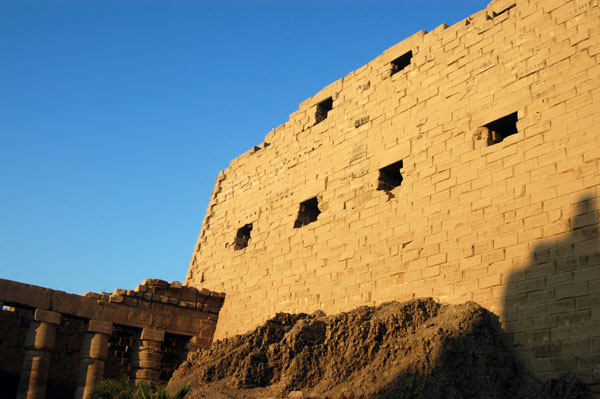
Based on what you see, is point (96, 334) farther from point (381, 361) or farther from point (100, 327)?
point (381, 361)

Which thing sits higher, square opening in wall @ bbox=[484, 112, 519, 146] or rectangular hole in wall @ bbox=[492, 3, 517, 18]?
rectangular hole in wall @ bbox=[492, 3, 517, 18]

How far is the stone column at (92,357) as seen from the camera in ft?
40.1

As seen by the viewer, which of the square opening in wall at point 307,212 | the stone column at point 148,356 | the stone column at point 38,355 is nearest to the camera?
the stone column at point 38,355

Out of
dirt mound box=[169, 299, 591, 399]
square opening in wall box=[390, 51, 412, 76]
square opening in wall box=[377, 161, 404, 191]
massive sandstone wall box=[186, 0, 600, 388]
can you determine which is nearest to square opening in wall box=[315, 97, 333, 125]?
massive sandstone wall box=[186, 0, 600, 388]

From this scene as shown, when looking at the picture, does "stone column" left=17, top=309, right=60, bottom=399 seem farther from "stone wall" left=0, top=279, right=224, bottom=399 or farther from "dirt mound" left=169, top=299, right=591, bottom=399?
"dirt mound" left=169, top=299, right=591, bottom=399

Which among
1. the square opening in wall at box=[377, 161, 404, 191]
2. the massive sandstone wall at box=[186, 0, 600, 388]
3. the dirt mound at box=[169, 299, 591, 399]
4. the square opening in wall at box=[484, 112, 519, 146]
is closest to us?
the dirt mound at box=[169, 299, 591, 399]

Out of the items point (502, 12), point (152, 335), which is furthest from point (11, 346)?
point (502, 12)

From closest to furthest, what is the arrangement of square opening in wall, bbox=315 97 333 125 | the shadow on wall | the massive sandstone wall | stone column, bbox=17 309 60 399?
the shadow on wall, the massive sandstone wall, stone column, bbox=17 309 60 399, square opening in wall, bbox=315 97 333 125

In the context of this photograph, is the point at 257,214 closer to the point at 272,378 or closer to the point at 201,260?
the point at 201,260

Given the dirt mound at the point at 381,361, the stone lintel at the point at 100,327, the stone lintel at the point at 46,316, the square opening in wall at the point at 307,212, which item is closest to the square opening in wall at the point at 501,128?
the dirt mound at the point at 381,361

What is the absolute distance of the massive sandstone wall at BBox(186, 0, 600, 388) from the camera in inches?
323

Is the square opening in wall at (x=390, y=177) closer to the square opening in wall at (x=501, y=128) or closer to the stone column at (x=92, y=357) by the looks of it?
the square opening in wall at (x=501, y=128)

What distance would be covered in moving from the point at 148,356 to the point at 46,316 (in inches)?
83.4

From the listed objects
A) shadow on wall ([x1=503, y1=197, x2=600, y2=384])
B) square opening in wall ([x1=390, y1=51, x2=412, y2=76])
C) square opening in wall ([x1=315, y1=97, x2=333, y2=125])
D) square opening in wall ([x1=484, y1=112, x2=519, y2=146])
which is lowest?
shadow on wall ([x1=503, y1=197, x2=600, y2=384])
